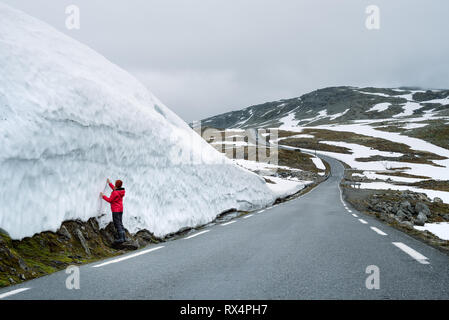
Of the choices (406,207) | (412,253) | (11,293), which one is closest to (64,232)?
(11,293)

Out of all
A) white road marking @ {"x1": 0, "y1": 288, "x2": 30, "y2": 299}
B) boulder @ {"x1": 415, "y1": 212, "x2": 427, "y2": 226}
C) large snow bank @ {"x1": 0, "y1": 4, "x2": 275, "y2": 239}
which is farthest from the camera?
boulder @ {"x1": 415, "y1": 212, "x2": 427, "y2": 226}

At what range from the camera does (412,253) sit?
19.5 feet

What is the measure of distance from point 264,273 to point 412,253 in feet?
10.5

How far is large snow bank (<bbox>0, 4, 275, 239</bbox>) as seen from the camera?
6559mm

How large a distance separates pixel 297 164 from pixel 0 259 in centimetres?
6624

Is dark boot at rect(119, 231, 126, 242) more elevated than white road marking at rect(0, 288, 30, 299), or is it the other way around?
white road marking at rect(0, 288, 30, 299)

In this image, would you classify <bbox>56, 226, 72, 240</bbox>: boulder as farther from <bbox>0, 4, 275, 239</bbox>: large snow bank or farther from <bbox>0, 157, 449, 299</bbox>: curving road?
<bbox>0, 157, 449, 299</bbox>: curving road

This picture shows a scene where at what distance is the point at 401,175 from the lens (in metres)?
55.4

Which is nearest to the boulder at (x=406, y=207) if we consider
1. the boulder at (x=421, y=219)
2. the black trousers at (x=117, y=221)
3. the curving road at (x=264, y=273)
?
the boulder at (x=421, y=219)

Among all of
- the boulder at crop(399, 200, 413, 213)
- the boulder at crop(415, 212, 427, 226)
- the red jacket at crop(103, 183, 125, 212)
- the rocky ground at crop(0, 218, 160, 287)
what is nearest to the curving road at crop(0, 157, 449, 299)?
the rocky ground at crop(0, 218, 160, 287)

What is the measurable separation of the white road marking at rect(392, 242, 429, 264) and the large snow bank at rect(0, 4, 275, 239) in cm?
641

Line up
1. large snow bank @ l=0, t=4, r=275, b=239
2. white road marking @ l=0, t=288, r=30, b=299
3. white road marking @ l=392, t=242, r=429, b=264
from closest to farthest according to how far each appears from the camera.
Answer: white road marking @ l=0, t=288, r=30, b=299
white road marking @ l=392, t=242, r=429, b=264
large snow bank @ l=0, t=4, r=275, b=239

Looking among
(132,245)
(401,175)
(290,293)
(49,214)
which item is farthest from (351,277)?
(401,175)
